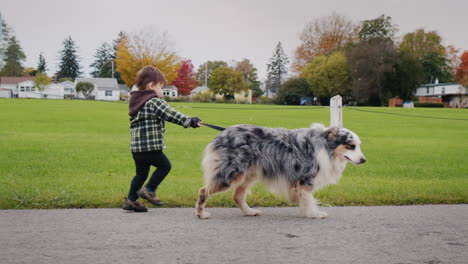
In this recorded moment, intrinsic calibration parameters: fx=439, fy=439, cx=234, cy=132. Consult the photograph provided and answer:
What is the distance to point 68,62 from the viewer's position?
397 ft

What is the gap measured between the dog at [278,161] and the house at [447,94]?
76839 mm

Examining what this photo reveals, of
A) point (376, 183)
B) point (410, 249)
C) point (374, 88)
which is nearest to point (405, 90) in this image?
point (374, 88)

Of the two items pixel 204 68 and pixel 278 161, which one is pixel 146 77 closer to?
pixel 278 161

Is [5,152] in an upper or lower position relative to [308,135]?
lower

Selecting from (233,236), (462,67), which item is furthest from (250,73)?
(233,236)

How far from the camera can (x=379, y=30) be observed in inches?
3206

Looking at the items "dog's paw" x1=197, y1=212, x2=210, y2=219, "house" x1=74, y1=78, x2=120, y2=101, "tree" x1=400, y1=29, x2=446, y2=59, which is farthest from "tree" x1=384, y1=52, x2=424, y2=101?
"dog's paw" x1=197, y1=212, x2=210, y2=219

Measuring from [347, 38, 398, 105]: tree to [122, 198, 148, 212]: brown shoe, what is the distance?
6674cm

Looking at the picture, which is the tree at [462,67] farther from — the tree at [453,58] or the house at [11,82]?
the house at [11,82]

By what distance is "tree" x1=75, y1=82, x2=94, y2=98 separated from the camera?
301 feet

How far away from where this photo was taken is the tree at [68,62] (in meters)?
Result: 120

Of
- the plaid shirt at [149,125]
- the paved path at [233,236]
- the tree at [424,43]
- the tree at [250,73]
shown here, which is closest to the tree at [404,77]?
the tree at [424,43]

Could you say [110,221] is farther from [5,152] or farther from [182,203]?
[5,152]

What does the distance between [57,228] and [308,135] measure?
3407mm
